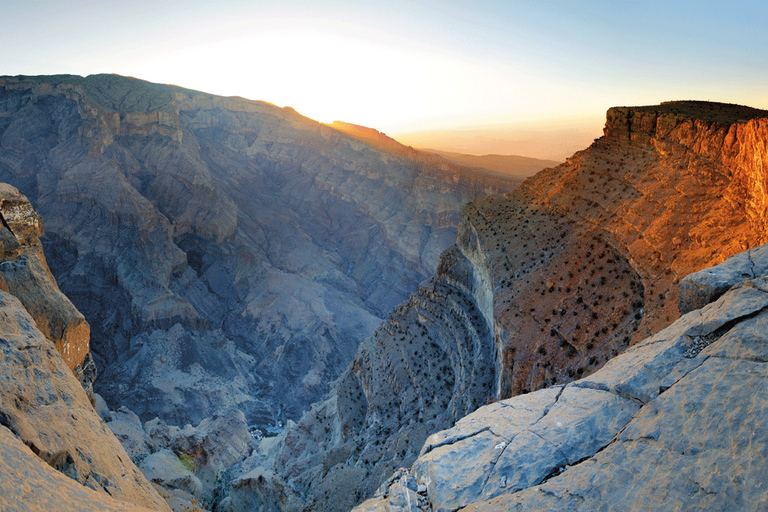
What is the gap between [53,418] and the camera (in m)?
11.4

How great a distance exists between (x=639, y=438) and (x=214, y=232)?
95558 mm

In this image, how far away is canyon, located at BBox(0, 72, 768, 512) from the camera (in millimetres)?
7871

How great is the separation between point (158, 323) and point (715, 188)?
71666 mm

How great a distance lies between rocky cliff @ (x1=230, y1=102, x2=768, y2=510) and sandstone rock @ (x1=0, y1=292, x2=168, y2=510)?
967 cm

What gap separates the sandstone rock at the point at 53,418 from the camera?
10.2 m

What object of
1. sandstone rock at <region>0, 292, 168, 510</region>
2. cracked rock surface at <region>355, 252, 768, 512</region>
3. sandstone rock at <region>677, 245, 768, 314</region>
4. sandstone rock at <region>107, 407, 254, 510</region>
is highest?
sandstone rock at <region>677, 245, 768, 314</region>

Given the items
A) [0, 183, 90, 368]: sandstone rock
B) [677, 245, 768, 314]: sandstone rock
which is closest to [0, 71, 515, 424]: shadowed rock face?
[0, 183, 90, 368]: sandstone rock

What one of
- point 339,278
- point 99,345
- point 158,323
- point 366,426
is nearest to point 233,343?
point 158,323

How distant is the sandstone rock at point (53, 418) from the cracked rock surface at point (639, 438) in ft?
24.8

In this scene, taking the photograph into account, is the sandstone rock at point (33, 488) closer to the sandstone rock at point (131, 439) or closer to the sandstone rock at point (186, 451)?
the sandstone rock at point (186, 451)

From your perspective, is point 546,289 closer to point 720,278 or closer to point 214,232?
point 720,278

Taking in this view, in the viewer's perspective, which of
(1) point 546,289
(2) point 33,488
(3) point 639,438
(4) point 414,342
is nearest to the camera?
(3) point 639,438

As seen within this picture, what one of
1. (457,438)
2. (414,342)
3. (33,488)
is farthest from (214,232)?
(457,438)

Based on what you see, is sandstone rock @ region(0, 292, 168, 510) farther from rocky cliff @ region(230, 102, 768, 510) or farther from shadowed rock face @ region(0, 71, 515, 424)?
shadowed rock face @ region(0, 71, 515, 424)
